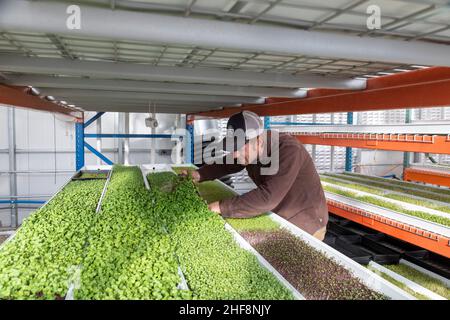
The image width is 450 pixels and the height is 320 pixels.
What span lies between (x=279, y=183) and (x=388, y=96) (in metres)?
1.56

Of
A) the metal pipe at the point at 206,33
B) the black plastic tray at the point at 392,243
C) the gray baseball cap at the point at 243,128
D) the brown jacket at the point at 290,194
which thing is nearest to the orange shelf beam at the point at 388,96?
the metal pipe at the point at 206,33

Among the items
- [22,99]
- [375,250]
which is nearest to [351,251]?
[375,250]

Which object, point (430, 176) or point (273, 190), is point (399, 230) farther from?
point (430, 176)

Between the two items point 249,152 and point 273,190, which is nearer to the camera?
point 273,190

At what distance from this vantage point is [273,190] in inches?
117

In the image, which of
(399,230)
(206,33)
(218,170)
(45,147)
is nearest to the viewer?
(206,33)

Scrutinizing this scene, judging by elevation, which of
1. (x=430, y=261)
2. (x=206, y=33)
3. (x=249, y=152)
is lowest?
(x=430, y=261)

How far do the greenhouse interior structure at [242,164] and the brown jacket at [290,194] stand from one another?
1 cm

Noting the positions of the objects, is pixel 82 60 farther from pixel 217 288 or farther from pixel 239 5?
pixel 217 288

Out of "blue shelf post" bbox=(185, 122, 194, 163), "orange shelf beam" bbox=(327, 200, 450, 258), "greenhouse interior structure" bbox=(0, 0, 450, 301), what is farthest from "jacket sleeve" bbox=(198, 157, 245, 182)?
"blue shelf post" bbox=(185, 122, 194, 163)

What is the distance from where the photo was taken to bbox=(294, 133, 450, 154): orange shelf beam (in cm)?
376

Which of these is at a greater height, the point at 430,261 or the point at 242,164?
the point at 242,164

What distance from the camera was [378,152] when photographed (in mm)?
15008
